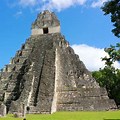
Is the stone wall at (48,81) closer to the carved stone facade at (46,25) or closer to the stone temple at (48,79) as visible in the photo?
the stone temple at (48,79)

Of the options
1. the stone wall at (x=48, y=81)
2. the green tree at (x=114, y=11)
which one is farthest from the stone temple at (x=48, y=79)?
the green tree at (x=114, y=11)

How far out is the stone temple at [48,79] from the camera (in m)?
25.8

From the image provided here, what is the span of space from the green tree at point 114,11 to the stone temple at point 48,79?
13.1 meters

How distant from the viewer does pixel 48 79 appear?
2744cm

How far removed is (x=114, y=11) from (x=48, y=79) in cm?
1595

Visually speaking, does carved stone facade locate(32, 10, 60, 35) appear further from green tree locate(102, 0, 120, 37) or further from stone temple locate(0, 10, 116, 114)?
green tree locate(102, 0, 120, 37)

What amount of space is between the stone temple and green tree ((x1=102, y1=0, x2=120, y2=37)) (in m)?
13.1

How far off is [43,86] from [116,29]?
50.9 feet

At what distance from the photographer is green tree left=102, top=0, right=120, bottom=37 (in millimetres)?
12156

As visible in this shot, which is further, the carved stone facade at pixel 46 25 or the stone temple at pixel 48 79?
the carved stone facade at pixel 46 25

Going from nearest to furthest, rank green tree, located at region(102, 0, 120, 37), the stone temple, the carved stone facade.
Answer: green tree, located at region(102, 0, 120, 37) → the stone temple → the carved stone facade

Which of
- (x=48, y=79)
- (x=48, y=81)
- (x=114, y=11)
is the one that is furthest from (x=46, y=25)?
(x=114, y=11)

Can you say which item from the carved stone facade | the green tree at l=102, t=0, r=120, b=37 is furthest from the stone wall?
the green tree at l=102, t=0, r=120, b=37

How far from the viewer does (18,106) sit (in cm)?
2447
